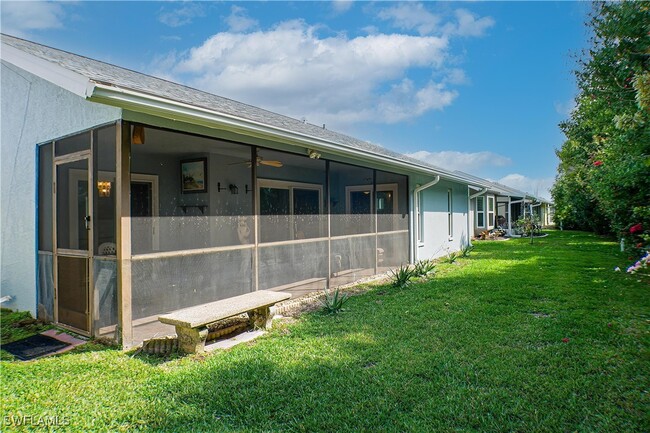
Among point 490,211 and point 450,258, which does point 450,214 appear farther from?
point 490,211

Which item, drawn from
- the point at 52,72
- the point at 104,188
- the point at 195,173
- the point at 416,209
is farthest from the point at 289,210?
the point at 416,209

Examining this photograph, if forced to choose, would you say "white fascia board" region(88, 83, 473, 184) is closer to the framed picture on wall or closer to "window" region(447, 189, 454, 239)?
the framed picture on wall

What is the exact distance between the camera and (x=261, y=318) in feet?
15.9

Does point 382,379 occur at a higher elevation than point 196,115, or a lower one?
lower

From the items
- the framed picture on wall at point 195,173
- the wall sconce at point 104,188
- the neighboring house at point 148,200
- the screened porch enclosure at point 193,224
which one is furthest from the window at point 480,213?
the wall sconce at point 104,188

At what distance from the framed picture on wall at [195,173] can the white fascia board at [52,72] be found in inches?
113

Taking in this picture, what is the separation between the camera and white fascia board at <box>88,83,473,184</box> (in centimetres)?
343

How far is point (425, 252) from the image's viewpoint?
11188 millimetres

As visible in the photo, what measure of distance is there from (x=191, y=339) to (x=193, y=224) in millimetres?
1485

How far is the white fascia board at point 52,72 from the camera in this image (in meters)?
3.42

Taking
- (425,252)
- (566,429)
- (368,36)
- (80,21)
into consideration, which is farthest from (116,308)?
(368,36)

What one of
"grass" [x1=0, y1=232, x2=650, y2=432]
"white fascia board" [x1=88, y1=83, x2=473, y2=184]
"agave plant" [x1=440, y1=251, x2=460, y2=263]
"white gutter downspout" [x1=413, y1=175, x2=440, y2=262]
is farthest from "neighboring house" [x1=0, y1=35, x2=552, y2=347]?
"agave plant" [x1=440, y1=251, x2=460, y2=263]

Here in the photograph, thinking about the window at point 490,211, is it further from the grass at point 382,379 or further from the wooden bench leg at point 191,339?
the wooden bench leg at point 191,339

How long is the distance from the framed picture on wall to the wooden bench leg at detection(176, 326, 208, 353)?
3.49 metres
